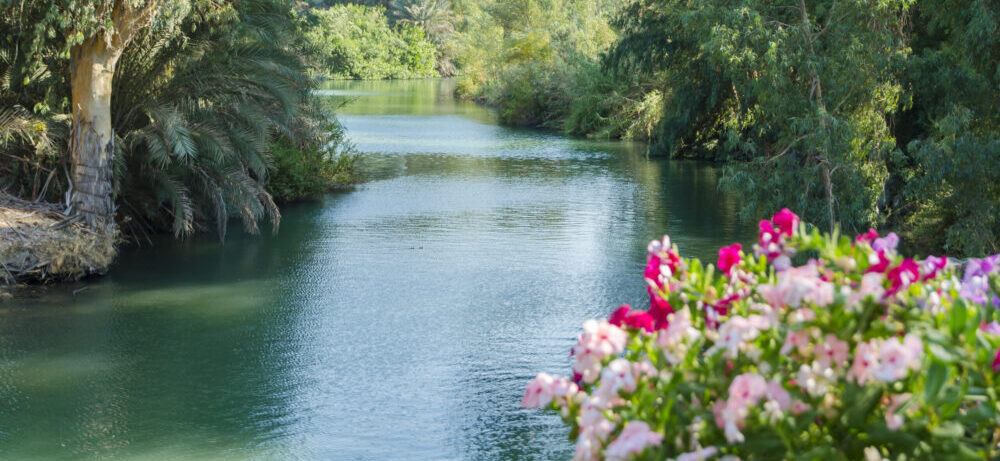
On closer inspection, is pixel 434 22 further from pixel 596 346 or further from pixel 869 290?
pixel 869 290

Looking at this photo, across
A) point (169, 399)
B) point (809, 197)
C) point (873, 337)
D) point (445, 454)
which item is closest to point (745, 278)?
point (873, 337)

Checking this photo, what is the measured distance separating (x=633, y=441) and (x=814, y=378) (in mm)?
485

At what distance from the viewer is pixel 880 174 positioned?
39.1 ft

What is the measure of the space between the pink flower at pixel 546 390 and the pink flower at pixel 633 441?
35 cm

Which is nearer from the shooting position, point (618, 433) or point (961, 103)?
point (618, 433)

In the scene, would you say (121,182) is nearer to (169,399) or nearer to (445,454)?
(169,399)

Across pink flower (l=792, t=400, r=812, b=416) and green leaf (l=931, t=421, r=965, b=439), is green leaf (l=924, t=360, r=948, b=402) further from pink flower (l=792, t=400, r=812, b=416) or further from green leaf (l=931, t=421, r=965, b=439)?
pink flower (l=792, t=400, r=812, b=416)

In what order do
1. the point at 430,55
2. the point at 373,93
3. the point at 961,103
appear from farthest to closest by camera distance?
the point at 430,55, the point at 373,93, the point at 961,103

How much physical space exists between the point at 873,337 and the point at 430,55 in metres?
83.6

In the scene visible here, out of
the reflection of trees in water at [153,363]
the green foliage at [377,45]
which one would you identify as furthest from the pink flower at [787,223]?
the green foliage at [377,45]

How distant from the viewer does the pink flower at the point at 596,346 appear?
281cm

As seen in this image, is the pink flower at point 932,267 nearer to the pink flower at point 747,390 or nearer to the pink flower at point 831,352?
the pink flower at point 831,352

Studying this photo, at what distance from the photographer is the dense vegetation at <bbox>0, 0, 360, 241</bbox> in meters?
10.6

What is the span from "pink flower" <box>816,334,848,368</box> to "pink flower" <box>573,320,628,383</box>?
541 millimetres
